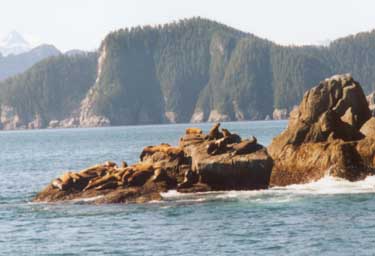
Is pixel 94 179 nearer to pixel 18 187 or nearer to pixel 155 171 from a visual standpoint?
pixel 155 171

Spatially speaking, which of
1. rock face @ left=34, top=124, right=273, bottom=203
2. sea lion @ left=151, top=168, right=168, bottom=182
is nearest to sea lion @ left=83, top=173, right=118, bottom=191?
rock face @ left=34, top=124, right=273, bottom=203

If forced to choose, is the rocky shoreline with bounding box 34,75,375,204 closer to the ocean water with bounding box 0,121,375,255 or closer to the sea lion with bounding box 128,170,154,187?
the sea lion with bounding box 128,170,154,187

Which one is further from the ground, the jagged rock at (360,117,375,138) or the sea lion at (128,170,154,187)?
the jagged rock at (360,117,375,138)

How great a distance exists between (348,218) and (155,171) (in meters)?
15.1

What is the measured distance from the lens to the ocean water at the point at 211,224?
1551 inches

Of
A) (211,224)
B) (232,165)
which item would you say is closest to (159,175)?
(232,165)

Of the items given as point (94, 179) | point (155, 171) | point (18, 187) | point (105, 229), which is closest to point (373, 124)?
point (155, 171)

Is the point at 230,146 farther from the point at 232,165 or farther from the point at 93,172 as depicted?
the point at 93,172

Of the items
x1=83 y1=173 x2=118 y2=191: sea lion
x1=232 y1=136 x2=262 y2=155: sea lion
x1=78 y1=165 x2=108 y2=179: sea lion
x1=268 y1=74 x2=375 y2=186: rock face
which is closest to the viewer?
x1=232 y1=136 x2=262 y2=155: sea lion

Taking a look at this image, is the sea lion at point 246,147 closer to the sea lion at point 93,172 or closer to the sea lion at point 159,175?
the sea lion at point 159,175

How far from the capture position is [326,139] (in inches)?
2362

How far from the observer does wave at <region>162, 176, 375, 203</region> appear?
5369 cm

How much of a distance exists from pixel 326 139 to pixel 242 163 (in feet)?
23.9

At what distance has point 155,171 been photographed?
186 feet
